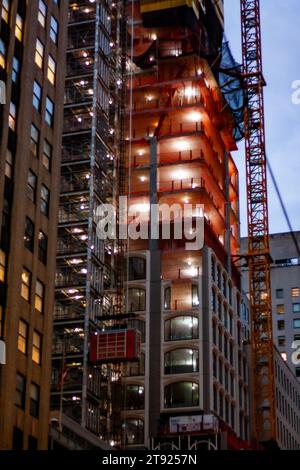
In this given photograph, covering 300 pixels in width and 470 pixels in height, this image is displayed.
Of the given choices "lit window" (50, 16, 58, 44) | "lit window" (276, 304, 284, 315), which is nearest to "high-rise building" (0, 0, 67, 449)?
"lit window" (50, 16, 58, 44)

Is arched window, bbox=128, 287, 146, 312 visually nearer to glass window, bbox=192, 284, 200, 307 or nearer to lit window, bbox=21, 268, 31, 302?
glass window, bbox=192, 284, 200, 307

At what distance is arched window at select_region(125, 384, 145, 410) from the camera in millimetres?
115312

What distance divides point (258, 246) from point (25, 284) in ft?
268

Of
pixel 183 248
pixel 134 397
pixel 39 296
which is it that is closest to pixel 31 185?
pixel 39 296

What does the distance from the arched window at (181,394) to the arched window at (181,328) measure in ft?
17.3

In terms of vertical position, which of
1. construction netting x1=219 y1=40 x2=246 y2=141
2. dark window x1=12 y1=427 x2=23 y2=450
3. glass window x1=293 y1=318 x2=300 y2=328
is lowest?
dark window x1=12 y1=427 x2=23 y2=450

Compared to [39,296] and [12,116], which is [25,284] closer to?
[39,296]

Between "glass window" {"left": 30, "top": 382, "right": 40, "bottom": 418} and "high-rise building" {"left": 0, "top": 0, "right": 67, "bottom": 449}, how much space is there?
0.06 m

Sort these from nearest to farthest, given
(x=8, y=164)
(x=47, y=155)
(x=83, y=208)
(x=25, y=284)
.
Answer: (x=25, y=284)
(x=8, y=164)
(x=47, y=155)
(x=83, y=208)

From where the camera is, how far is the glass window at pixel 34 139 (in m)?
70.8

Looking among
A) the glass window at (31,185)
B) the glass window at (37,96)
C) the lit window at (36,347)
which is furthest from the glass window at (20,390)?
the glass window at (37,96)

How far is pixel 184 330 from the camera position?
4663 inches

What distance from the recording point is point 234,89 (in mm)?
145625

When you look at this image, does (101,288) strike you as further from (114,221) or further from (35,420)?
(35,420)
